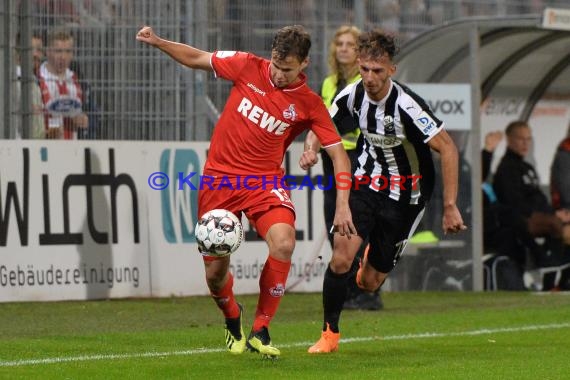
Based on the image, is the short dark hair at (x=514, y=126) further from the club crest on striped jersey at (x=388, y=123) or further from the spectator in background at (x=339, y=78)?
the club crest on striped jersey at (x=388, y=123)

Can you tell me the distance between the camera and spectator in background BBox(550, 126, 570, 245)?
18.5 m

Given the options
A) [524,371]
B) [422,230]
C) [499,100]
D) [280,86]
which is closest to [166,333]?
[280,86]

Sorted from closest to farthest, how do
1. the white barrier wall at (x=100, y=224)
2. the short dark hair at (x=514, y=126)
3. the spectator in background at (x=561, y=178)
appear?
1. the white barrier wall at (x=100, y=224)
2. the short dark hair at (x=514, y=126)
3. the spectator in background at (x=561, y=178)

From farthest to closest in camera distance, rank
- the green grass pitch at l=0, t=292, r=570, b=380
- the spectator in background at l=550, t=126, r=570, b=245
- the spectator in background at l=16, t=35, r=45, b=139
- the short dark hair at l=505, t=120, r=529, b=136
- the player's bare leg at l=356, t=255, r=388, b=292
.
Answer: the spectator in background at l=550, t=126, r=570, b=245 → the short dark hair at l=505, t=120, r=529, b=136 → the spectator in background at l=16, t=35, r=45, b=139 → the player's bare leg at l=356, t=255, r=388, b=292 → the green grass pitch at l=0, t=292, r=570, b=380

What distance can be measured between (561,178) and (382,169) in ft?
29.2

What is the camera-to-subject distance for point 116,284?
553 inches

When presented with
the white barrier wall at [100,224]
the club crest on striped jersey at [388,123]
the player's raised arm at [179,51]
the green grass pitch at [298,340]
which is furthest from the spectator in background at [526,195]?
the player's raised arm at [179,51]

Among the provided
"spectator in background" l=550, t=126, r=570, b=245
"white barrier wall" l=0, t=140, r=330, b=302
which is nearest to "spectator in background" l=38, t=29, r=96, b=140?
"white barrier wall" l=0, t=140, r=330, b=302

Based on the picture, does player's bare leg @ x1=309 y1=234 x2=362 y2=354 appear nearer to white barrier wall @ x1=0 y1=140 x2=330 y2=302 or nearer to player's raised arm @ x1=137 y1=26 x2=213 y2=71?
player's raised arm @ x1=137 y1=26 x2=213 y2=71

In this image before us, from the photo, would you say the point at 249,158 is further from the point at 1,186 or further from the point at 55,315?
the point at 1,186

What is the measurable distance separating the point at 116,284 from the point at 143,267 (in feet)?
1.39

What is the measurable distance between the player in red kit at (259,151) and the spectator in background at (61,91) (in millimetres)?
5395

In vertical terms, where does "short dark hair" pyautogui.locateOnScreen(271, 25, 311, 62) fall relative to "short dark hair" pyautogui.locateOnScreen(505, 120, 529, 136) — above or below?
above

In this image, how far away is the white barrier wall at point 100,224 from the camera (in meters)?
13.4
